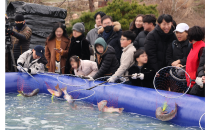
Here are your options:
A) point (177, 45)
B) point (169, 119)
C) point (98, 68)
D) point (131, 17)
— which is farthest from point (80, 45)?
point (131, 17)

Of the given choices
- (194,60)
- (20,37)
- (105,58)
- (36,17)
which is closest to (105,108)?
(105,58)

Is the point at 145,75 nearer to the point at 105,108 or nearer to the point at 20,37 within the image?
the point at 105,108

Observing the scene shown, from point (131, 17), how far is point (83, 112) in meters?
6.95

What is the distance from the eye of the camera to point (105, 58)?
20.7 ft

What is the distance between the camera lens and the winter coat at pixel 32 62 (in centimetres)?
754

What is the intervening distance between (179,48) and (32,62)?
3.94m

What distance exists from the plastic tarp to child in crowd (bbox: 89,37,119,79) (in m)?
5.80

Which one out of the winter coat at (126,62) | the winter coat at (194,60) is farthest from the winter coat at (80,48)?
the winter coat at (194,60)

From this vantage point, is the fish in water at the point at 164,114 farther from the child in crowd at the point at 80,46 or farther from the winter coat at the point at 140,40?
the child in crowd at the point at 80,46

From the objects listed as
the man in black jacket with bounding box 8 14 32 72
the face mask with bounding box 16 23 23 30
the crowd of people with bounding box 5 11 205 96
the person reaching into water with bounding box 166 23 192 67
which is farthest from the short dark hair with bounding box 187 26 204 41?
the face mask with bounding box 16 23 23 30

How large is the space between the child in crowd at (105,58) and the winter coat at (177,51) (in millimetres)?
1279

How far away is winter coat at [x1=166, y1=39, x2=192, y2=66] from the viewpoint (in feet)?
18.3
